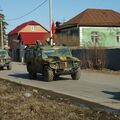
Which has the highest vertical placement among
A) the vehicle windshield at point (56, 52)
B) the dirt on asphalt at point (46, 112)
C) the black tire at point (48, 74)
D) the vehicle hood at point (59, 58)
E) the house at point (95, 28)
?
the house at point (95, 28)

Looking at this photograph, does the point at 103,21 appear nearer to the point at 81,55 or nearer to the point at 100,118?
the point at 81,55

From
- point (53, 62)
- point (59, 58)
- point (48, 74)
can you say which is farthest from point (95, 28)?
point (48, 74)

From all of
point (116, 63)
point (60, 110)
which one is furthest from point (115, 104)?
point (116, 63)

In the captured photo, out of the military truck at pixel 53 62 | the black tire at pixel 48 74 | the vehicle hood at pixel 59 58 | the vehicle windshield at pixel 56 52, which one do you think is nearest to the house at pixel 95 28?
the military truck at pixel 53 62

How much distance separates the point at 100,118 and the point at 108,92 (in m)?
7.10

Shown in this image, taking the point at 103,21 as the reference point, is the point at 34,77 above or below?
below

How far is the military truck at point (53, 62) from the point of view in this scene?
2248 centimetres

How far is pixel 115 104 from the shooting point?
12.5 m

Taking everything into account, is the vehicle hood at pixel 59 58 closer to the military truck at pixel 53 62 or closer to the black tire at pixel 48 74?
the military truck at pixel 53 62

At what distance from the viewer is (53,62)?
22438 mm

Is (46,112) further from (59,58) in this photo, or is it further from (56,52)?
(56,52)

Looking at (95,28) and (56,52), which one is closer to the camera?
(56,52)

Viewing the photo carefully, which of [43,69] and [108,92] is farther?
[43,69]

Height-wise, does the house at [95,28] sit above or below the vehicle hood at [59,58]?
above
